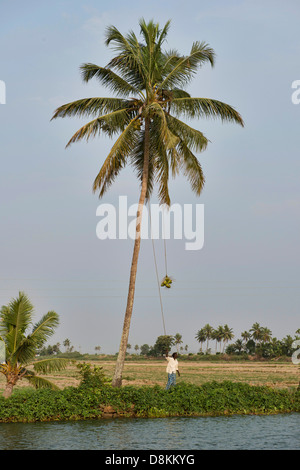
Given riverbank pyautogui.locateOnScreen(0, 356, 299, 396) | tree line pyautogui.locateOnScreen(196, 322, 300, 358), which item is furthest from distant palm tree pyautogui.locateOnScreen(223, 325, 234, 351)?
riverbank pyautogui.locateOnScreen(0, 356, 299, 396)

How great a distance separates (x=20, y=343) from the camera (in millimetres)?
17781

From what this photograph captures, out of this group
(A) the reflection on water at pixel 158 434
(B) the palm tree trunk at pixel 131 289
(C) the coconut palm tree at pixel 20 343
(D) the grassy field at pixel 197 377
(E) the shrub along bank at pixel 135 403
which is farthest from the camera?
(D) the grassy field at pixel 197 377

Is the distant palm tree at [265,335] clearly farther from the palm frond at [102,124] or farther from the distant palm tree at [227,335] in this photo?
the palm frond at [102,124]

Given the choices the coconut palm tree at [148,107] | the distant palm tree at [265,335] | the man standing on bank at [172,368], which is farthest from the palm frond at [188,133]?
the distant palm tree at [265,335]

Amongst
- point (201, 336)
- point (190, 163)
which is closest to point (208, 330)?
point (201, 336)

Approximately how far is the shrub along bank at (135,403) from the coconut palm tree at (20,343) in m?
0.92

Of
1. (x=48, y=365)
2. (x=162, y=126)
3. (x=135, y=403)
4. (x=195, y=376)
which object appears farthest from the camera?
(x=195, y=376)

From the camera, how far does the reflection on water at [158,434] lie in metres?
12.2

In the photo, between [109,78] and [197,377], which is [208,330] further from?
[109,78]

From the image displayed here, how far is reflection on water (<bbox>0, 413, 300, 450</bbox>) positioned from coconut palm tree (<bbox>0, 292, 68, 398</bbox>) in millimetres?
2575

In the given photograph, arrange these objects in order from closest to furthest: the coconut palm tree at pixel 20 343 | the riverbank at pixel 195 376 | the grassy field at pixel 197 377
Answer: the coconut palm tree at pixel 20 343, the riverbank at pixel 195 376, the grassy field at pixel 197 377

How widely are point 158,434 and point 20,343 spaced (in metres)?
6.39
